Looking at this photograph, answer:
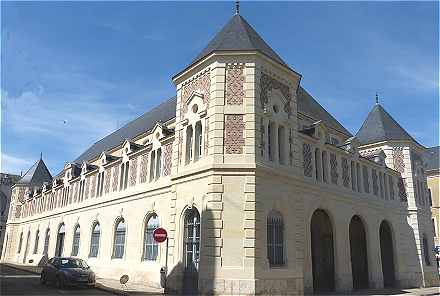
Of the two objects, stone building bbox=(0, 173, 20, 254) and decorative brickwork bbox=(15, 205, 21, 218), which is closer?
decorative brickwork bbox=(15, 205, 21, 218)

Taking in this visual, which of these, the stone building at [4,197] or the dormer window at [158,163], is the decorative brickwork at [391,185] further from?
the stone building at [4,197]

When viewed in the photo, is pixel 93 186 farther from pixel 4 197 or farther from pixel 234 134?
pixel 4 197

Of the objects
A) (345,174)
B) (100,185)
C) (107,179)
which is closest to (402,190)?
(345,174)

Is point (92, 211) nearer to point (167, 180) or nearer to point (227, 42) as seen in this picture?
point (167, 180)

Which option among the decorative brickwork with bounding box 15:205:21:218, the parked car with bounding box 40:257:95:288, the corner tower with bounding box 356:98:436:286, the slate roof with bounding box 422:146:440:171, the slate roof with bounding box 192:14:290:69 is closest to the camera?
the parked car with bounding box 40:257:95:288

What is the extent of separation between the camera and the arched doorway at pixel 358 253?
22.4 meters

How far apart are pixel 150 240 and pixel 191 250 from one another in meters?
4.83

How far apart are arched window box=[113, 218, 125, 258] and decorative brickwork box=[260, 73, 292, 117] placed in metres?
11.7

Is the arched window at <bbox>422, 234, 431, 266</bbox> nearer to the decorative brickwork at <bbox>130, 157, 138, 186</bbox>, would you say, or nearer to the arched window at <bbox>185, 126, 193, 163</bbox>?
the arched window at <bbox>185, 126, 193, 163</bbox>

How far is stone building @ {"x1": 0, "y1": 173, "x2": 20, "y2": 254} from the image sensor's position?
66.6 meters

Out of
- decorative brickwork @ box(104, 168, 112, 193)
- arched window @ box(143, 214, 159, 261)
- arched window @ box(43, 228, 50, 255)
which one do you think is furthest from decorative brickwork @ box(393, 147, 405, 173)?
arched window @ box(43, 228, 50, 255)

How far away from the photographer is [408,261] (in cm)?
2478

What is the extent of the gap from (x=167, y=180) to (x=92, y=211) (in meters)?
10.8

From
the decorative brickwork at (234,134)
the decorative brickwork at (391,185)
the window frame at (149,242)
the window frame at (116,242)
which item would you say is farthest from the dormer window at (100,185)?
the decorative brickwork at (391,185)
